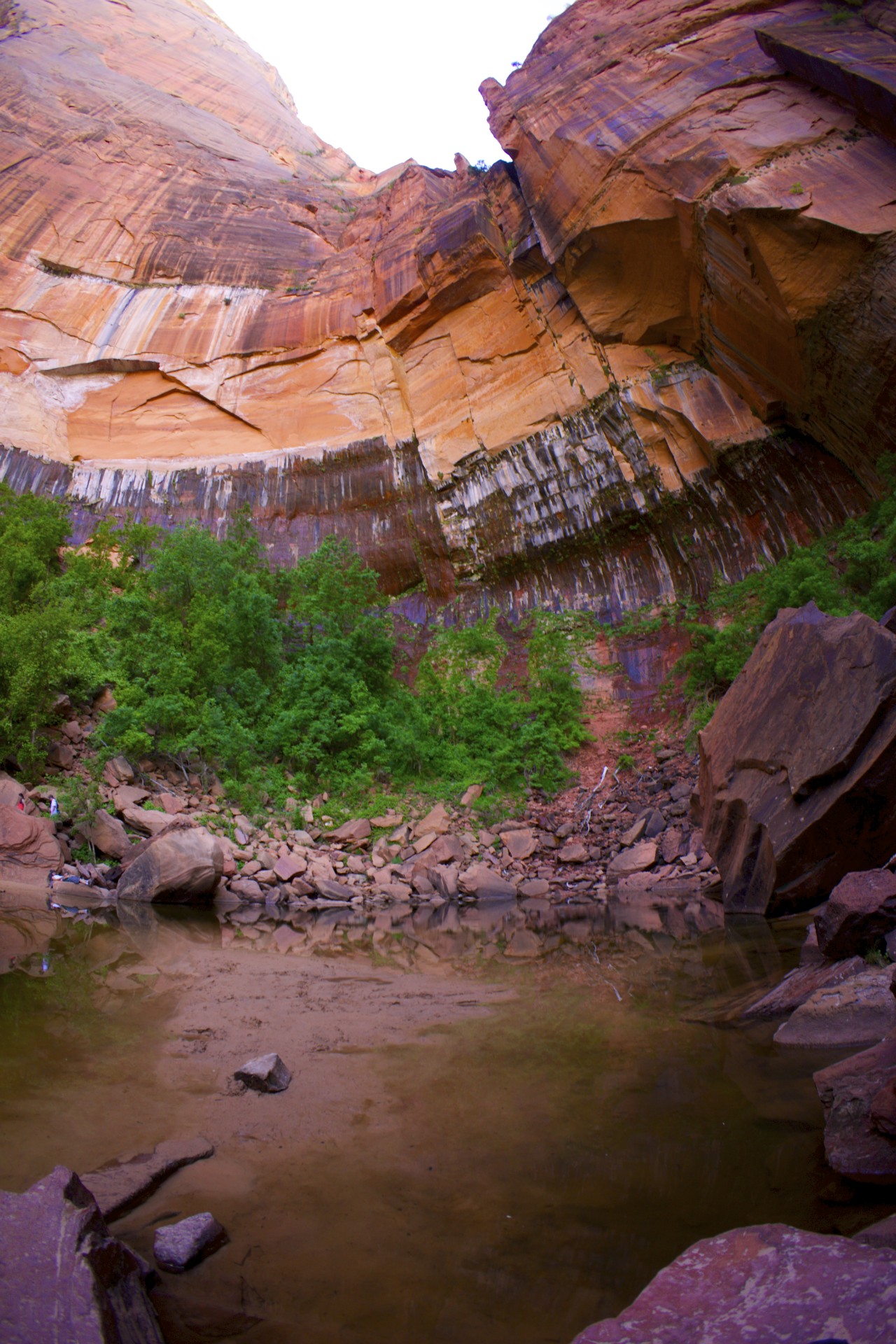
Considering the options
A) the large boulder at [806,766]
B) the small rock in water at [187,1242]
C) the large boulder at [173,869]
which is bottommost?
the large boulder at [173,869]

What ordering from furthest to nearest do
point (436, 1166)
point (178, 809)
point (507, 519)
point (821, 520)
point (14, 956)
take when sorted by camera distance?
point (507, 519) < point (821, 520) < point (178, 809) < point (14, 956) < point (436, 1166)

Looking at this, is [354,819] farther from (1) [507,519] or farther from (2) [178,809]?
(1) [507,519]

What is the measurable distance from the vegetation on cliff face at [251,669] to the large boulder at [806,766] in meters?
8.07

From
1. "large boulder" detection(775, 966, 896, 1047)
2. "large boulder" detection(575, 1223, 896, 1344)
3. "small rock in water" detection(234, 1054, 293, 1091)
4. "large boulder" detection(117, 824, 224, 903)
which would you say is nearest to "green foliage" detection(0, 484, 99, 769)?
"large boulder" detection(117, 824, 224, 903)

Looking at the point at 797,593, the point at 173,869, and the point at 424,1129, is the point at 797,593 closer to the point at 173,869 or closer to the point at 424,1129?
the point at 173,869

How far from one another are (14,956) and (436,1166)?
4.92m

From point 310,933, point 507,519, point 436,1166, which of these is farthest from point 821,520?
point 436,1166

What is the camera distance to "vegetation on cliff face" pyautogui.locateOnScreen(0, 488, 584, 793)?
525 inches

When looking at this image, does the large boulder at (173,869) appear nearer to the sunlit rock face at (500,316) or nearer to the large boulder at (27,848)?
the large boulder at (27,848)

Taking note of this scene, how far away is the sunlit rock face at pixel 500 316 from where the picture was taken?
13430 mm

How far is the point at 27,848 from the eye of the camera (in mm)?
10141

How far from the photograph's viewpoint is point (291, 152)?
34000 mm

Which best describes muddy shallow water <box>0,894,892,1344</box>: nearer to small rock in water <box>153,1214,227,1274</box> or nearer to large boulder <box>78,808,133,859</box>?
small rock in water <box>153,1214,227,1274</box>

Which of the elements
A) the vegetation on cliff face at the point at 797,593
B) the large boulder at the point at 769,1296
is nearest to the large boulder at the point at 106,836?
the large boulder at the point at 769,1296
